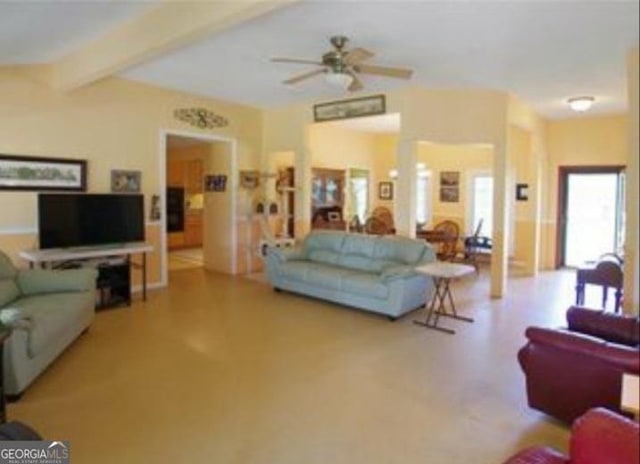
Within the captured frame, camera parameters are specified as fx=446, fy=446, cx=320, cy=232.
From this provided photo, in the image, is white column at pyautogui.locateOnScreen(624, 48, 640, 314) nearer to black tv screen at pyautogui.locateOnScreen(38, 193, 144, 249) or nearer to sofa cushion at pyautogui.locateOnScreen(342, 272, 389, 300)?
sofa cushion at pyautogui.locateOnScreen(342, 272, 389, 300)

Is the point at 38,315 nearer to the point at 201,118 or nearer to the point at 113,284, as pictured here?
the point at 113,284

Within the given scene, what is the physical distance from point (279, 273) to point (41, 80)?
141 inches

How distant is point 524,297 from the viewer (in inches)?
230

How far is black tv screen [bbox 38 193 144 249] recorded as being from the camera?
16.0 ft

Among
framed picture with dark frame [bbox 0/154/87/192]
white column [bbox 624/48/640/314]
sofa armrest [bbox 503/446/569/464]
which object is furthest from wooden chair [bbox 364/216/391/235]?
white column [bbox 624/48/640/314]

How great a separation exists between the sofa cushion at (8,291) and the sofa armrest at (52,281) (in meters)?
0.08

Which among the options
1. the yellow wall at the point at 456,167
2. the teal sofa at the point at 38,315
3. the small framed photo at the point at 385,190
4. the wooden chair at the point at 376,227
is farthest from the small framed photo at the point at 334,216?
the teal sofa at the point at 38,315

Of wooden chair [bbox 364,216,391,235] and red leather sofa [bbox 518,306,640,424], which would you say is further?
wooden chair [bbox 364,216,391,235]

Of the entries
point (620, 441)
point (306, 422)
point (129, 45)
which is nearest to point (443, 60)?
point (129, 45)

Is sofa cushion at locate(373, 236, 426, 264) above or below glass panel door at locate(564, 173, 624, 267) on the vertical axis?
below

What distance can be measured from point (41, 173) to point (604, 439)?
5648 mm

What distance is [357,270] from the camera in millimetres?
5539

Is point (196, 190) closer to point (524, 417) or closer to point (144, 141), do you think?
point (144, 141)

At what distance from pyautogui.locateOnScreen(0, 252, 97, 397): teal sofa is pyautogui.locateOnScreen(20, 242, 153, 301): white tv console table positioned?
1.88ft
